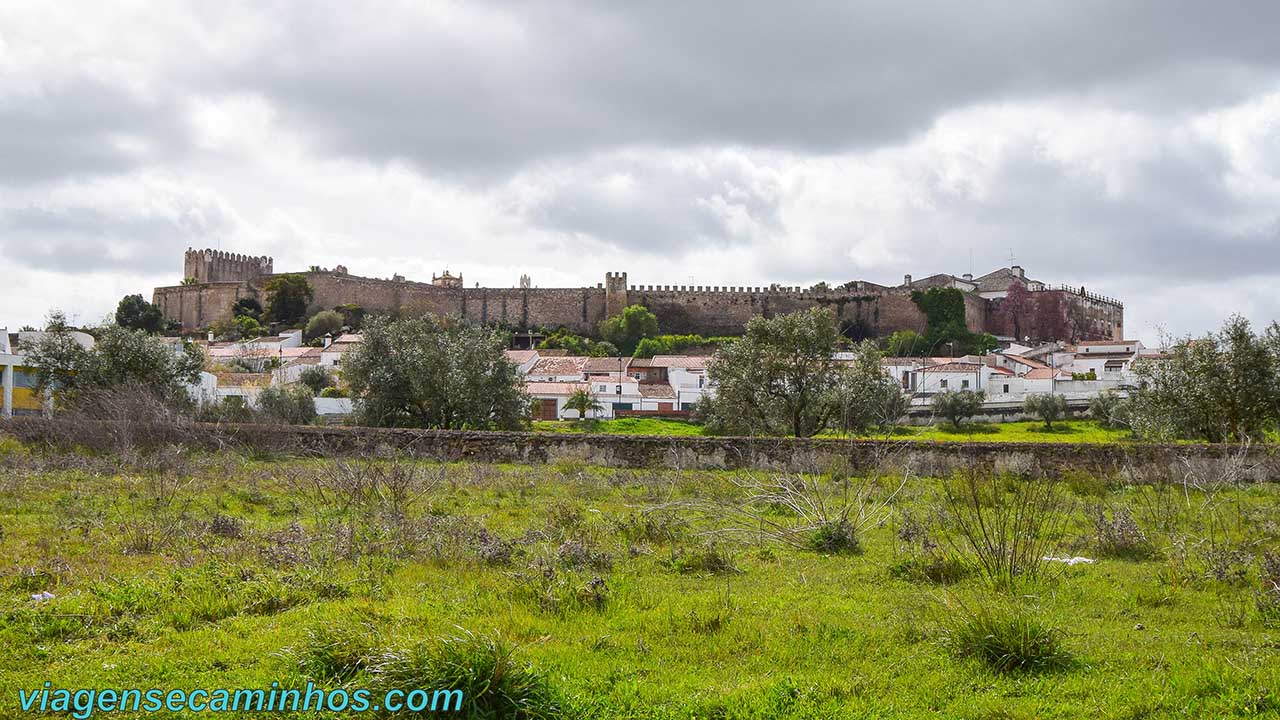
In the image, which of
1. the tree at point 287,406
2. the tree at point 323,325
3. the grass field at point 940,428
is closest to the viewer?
the tree at point 287,406

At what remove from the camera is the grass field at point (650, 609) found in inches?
181

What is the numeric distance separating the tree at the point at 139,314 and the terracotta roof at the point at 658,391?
39575mm

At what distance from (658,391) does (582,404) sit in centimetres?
706

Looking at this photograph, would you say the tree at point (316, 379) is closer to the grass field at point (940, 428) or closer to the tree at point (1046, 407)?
the grass field at point (940, 428)

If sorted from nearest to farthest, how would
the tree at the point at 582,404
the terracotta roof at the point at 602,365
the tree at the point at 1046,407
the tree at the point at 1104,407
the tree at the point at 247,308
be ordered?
Result: 1. the tree at the point at 1104,407
2. the tree at the point at 1046,407
3. the tree at the point at 582,404
4. the terracotta roof at the point at 602,365
5. the tree at the point at 247,308

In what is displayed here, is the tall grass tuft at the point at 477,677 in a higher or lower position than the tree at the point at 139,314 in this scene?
lower

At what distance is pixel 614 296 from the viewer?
7962 cm

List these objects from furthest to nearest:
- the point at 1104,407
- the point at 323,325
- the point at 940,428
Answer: the point at 323,325 → the point at 940,428 → the point at 1104,407

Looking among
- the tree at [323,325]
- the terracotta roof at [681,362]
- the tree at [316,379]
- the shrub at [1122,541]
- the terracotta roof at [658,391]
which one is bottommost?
the shrub at [1122,541]

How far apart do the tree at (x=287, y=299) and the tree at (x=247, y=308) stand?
1429 millimetres

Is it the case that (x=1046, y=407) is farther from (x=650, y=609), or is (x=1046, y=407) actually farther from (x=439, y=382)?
(x=650, y=609)

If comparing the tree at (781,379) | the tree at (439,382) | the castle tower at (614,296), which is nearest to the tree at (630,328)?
the castle tower at (614,296)

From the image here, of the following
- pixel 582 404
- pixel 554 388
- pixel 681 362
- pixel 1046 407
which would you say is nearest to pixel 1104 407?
pixel 1046 407

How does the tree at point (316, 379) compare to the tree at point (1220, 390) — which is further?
the tree at point (316, 379)
